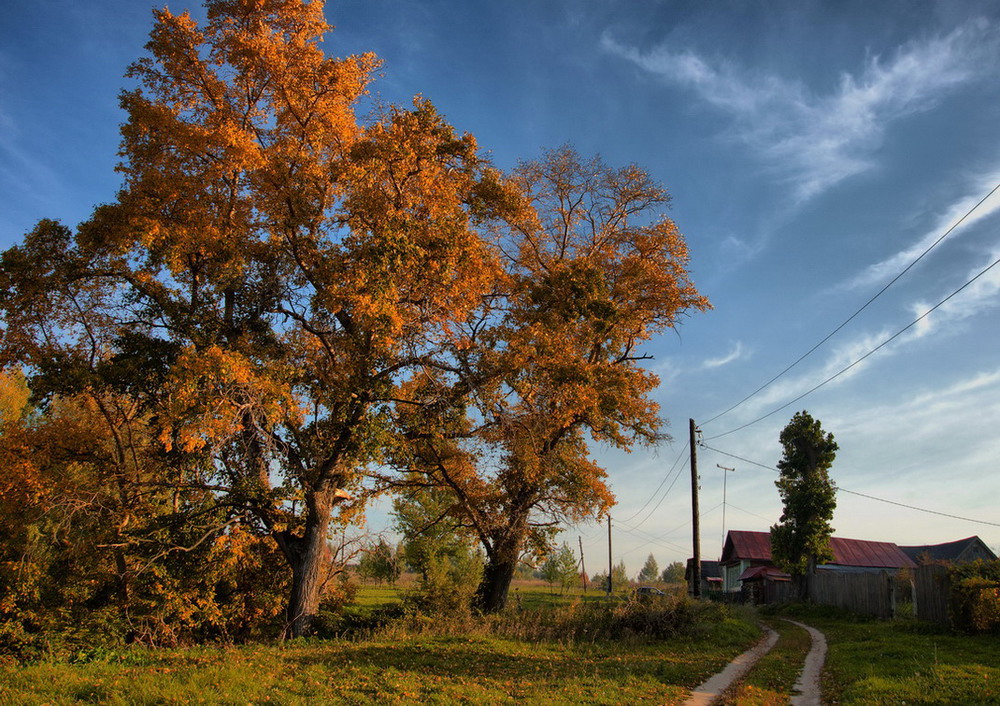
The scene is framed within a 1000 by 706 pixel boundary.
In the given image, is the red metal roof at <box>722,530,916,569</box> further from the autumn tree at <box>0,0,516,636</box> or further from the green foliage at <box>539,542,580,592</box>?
the autumn tree at <box>0,0,516,636</box>

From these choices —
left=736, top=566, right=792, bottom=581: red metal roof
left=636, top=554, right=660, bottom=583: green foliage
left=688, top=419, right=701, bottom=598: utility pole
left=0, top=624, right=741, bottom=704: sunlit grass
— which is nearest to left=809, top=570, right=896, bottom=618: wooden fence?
left=688, top=419, right=701, bottom=598: utility pole

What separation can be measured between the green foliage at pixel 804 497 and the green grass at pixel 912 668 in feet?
58.8

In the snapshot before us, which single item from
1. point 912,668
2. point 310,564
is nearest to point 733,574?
point 912,668

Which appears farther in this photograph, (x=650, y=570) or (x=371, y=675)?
(x=650, y=570)

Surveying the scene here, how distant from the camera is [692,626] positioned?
58.8 ft

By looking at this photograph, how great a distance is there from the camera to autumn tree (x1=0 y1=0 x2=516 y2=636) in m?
13.3

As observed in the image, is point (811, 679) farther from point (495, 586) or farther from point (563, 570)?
point (563, 570)

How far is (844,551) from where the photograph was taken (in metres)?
56.1

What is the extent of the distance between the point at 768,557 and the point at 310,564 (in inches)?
2145

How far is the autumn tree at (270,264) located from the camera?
13.3 metres

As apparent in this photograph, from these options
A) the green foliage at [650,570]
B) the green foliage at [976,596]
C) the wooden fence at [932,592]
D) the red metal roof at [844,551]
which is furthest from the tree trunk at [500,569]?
the green foliage at [650,570]

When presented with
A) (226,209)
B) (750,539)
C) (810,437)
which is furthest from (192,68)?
(750,539)

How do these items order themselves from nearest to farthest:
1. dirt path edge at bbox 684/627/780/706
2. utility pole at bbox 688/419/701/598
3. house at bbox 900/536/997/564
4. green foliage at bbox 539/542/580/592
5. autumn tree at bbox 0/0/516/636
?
dirt path edge at bbox 684/627/780/706 < autumn tree at bbox 0/0/516/636 < utility pole at bbox 688/419/701/598 < green foliage at bbox 539/542/580/592 < house at bbox 900/536/997/564

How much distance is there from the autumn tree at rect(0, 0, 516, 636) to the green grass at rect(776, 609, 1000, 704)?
10844mm
